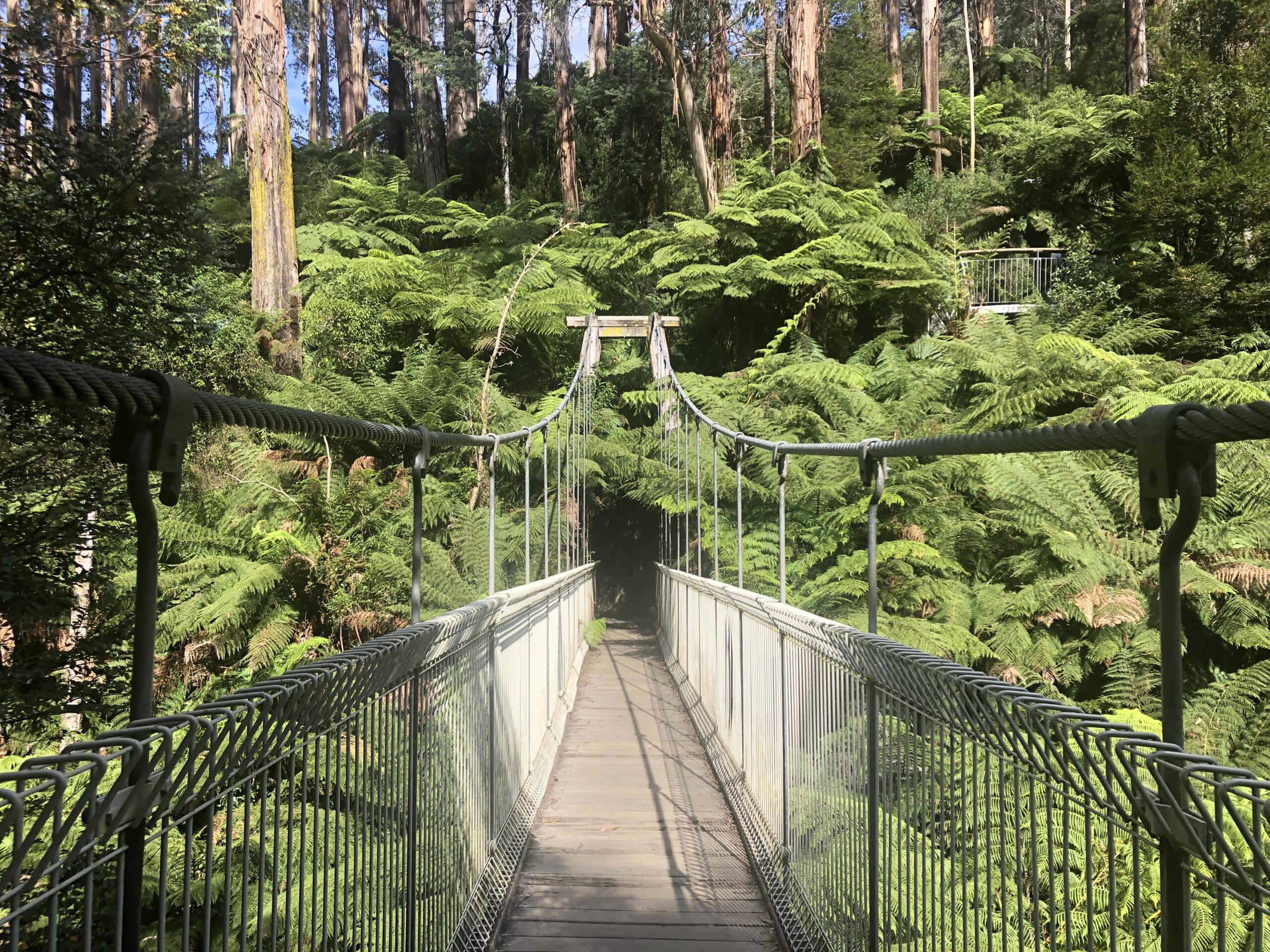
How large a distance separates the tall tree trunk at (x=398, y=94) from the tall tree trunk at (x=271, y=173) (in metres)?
8.37

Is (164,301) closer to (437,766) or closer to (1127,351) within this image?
(437,766)

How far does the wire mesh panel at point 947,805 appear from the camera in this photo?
0.80m

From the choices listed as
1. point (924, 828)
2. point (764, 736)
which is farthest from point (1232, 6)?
point (924, 828)

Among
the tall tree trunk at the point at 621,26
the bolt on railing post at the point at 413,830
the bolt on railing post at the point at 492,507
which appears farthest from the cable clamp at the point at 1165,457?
the tall tree trunk at the point at 621,26

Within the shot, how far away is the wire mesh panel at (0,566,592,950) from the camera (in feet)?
2.43

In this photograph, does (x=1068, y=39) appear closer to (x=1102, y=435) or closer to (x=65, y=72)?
(x=65, y=72)

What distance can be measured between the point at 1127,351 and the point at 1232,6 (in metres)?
6.01

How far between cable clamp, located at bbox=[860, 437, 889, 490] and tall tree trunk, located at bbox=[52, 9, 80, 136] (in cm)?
369

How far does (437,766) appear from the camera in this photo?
1.96m

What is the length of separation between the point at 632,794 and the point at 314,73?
2945 cm

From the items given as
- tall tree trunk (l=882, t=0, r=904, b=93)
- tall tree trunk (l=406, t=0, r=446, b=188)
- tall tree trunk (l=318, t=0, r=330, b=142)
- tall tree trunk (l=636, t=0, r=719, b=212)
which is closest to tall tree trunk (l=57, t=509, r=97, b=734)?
tall tree trunk (l=636, t=0, r=719, b=212)

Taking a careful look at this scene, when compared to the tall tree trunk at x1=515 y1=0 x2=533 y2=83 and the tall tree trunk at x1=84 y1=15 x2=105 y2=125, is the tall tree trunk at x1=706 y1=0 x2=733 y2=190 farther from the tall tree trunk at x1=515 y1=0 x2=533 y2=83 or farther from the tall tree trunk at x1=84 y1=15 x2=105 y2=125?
the tall tree trunk at x1=84 y1=15 x2=105 y2=125

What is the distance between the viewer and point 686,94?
1233cm

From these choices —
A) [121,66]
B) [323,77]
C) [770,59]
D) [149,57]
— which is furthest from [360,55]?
[149,57]
